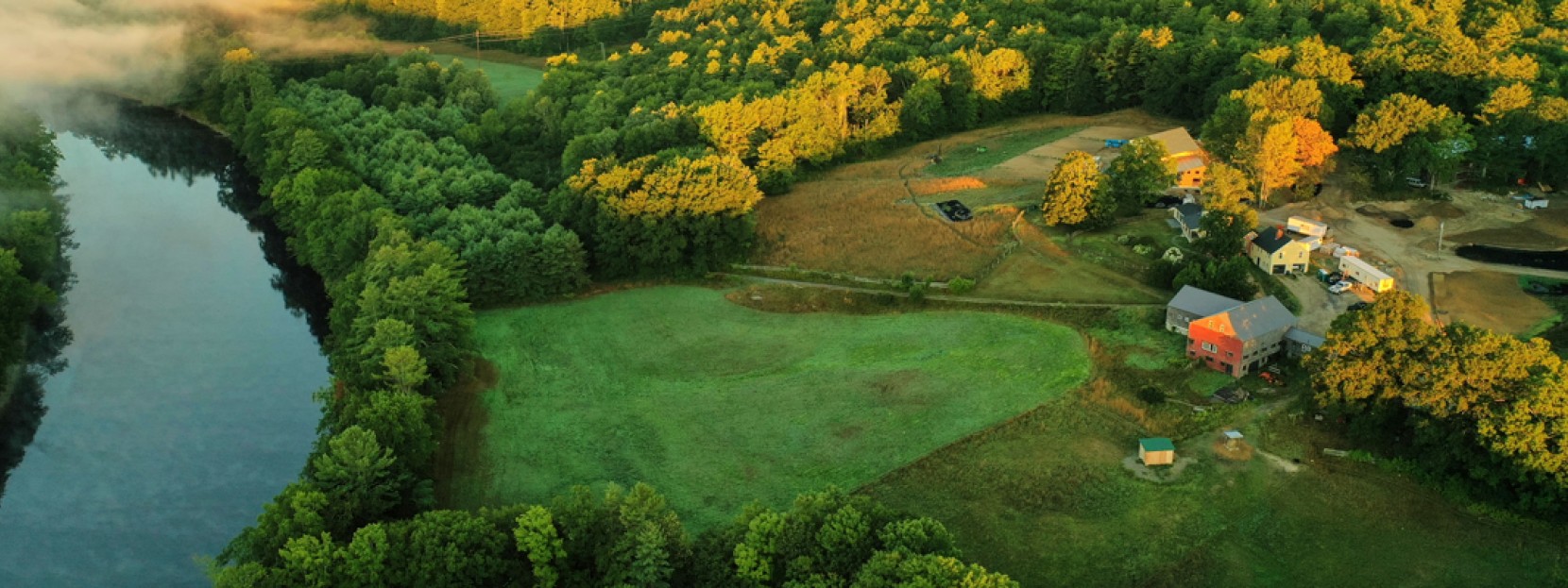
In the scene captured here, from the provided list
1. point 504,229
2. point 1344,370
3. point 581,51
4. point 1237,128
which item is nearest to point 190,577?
point 504,229

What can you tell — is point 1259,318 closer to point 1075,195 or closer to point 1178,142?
point 1075,195

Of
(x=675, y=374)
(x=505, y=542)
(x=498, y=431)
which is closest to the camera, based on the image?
(x=505, y=542)

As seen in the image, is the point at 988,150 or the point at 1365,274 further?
the point at 988,150

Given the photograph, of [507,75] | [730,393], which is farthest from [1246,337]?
[507,75]

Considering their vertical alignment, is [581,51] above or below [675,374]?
above

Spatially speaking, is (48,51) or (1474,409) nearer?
(1474,409)

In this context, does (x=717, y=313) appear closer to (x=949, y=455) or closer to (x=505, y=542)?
(x=949, y=455)
